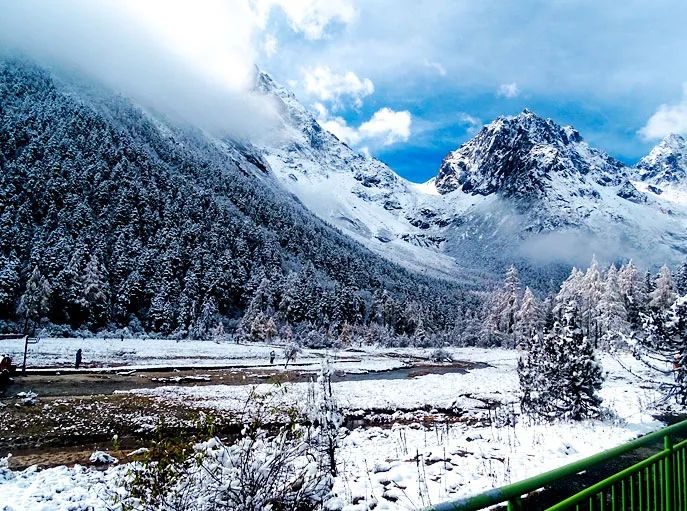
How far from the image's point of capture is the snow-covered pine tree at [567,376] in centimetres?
1655

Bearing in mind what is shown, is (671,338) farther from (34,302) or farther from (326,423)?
(34,302)

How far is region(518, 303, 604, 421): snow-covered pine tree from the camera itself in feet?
54.3

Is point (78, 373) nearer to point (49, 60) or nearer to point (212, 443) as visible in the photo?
point (212, 443)

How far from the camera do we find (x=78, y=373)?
34625mm

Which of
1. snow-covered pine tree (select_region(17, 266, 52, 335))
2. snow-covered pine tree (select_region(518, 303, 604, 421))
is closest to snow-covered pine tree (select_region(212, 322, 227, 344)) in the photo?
snow-covered pine tree (select_region(17, 266, 52, 335))

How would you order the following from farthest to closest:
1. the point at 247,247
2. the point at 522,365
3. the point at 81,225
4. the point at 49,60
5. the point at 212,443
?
the point at 49,60, the point at 247,247, the point at 81,225, the point at 522,365, the point at 212,443

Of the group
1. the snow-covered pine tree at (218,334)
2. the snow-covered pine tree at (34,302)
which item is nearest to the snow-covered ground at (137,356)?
the snow-covered pine tree at (34,302)

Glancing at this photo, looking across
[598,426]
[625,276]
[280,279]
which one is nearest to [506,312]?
[625,276]

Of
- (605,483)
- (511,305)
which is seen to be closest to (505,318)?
(511,305)

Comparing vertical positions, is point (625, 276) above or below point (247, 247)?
below

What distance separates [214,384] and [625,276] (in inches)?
2710

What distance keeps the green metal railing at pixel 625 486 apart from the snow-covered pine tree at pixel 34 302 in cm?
7550

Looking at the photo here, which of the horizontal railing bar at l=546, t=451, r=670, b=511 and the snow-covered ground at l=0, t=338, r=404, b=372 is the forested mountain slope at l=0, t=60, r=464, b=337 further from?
the horizontal railing bar at l=546, t=451, r=670, b=511

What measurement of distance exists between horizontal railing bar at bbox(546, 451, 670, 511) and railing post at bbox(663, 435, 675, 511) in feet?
0.28
